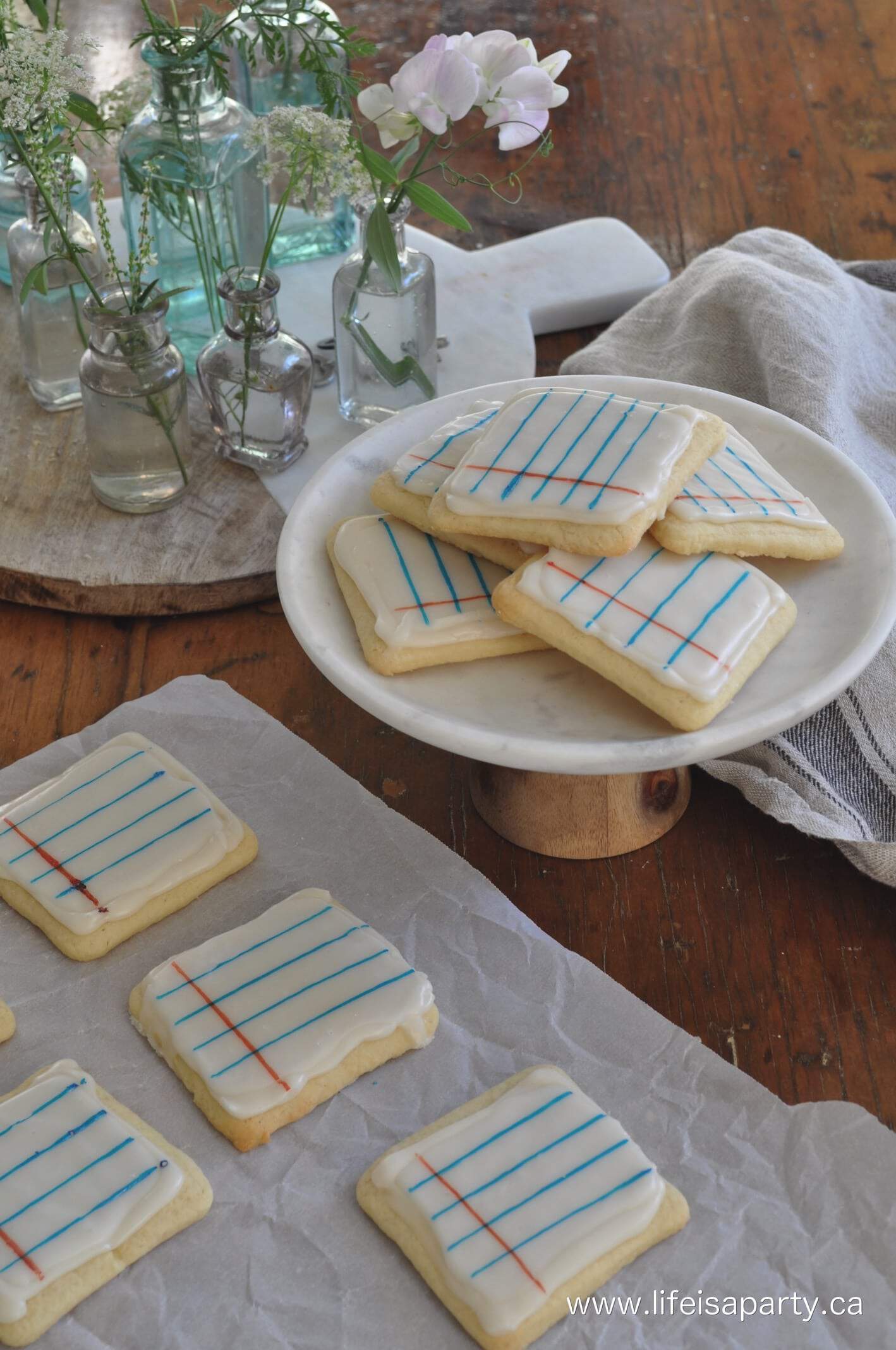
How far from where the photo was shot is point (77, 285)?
1.42 meters

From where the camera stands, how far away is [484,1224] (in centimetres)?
85

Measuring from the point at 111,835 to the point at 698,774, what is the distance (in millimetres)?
506

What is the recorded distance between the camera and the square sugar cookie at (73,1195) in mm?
824

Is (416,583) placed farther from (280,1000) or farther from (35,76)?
(35,76)

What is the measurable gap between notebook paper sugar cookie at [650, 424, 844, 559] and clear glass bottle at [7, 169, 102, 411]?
0.69 meters

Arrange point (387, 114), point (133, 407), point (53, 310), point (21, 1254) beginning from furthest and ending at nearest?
point (53, 310)
point (133, 407)
point (387, 114)
point (21, 1254)

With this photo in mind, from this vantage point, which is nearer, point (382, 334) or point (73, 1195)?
point (73, 1195)

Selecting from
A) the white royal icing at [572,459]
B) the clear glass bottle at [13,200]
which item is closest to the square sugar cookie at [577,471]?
the white royal icing at [572,459]

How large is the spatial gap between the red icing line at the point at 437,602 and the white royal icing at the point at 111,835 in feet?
0.84

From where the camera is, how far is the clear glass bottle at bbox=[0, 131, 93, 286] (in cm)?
151

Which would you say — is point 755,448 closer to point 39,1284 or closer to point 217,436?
point 217,436

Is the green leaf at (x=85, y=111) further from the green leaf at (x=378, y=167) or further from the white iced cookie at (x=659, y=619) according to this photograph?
the white iced cookie at (x=659, y=619)

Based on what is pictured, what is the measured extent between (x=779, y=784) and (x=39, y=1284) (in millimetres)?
650

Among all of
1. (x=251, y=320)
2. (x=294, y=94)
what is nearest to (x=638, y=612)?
(x=251, y=320)
